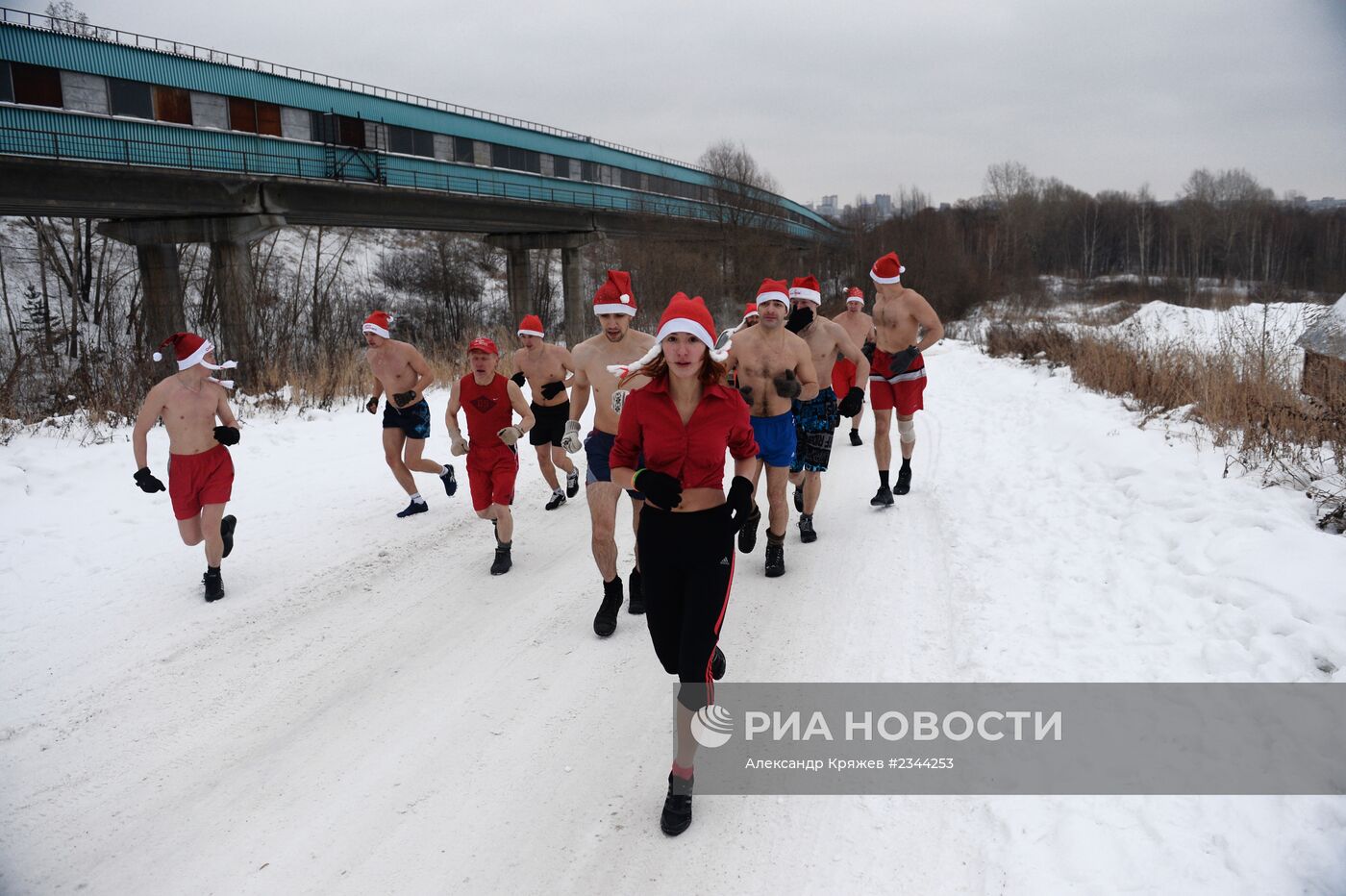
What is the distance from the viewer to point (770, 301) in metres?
5.97

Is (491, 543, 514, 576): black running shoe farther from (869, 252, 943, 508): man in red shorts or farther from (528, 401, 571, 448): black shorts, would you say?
(869, 252, 943, 508): man in red shorts

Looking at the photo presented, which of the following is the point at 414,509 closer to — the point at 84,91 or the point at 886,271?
the point at 886,271

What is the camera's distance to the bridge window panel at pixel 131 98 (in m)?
19.6

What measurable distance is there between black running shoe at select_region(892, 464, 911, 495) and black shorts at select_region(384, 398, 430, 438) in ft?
15.9

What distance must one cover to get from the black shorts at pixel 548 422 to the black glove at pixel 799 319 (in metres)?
2.54

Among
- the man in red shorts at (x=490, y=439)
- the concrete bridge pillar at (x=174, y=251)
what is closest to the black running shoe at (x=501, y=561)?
the man in red shorts at (x=490, y=439)

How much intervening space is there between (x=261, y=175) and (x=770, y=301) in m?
20.4

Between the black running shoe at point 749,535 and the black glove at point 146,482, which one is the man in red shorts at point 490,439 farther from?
the black glove at point 146,482

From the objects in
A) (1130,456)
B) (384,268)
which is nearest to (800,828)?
(1130,456)

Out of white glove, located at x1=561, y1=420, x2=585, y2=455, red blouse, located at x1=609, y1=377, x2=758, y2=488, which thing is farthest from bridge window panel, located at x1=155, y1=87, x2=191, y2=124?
red blouse, located at x1=609, y1=377, x2=758, y2=488

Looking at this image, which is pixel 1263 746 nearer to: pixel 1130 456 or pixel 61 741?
pixel 1130 456

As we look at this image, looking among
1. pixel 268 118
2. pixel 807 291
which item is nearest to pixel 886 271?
pixel 807 291

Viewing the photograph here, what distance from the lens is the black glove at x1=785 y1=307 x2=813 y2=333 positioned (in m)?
7.07

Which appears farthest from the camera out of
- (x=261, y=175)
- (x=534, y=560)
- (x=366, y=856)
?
(x=261, y=175)
